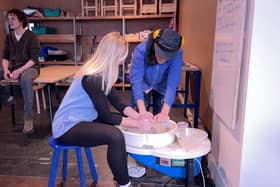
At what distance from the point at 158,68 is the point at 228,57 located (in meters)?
0.56

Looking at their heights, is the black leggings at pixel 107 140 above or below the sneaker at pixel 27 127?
above

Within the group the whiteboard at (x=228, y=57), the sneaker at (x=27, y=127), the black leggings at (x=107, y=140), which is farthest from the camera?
the sneaker at (x=27, y=127)

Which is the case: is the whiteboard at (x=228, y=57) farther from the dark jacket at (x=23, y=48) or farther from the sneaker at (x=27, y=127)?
the dark jacket at (x=23, y=48)

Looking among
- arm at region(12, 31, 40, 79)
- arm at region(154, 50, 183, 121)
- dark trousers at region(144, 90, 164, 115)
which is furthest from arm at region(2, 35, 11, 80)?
arm at region(154, 50, 183, 121)

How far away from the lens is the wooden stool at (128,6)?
4.65 m

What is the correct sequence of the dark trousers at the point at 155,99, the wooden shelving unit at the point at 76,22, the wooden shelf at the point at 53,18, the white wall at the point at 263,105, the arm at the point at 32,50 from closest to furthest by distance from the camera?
the white wall at the point at 263,105 < the dark trousers at the point at 155,99 < the arm at the point at 32,50 < the wooden shelving unit at the point at 76,22 < the wooden shelf at the point at 53,18

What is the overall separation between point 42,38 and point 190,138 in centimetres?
401

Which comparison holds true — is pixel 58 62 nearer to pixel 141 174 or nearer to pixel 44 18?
pixel 44 18

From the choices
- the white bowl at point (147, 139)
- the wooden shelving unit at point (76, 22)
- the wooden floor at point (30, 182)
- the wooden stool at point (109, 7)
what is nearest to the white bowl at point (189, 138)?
the white bowl at point (147, 139)

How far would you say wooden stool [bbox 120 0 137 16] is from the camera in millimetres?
4648

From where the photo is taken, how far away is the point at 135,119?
1.64 m

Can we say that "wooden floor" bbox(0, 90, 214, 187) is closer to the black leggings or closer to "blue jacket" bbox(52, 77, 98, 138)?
the black leggings

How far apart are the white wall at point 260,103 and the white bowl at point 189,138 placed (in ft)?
0.85

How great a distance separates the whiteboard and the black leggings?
2.01ft
